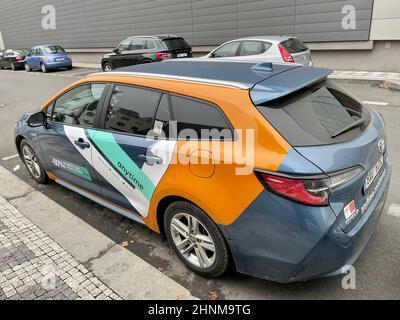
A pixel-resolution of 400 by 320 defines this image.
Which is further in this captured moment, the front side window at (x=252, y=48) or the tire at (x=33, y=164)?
the front side window at (x=252, y=48)

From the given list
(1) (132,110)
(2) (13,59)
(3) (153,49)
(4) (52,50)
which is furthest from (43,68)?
(1) (132,110)

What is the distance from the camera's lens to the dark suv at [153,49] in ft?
42.8

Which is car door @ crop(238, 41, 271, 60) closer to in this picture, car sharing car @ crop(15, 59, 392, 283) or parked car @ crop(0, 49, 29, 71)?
car sharing car @ crop(15, 59, 392, 283)

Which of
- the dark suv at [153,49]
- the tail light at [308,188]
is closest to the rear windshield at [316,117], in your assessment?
the tail light at [308,188]

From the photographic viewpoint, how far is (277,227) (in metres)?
2.23

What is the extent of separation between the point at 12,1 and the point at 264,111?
113 ft

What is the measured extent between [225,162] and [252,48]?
8.01 m

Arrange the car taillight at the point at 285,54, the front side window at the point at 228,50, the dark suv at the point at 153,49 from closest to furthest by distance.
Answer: the car taillight at the point at 285,54, the front side window at the point at 228,50, the dark suv at the point at 153,49

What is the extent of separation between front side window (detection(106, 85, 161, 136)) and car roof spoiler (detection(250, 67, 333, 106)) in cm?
91

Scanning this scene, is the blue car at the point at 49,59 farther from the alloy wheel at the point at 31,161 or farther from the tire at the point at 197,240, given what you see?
the tire at the point at 197,240

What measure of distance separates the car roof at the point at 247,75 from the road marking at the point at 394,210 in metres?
1.64

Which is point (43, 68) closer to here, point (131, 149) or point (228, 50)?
point (228, 50)

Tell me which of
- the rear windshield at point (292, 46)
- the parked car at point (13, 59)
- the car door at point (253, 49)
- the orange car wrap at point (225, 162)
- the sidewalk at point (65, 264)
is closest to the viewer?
the orange car wrap at point (225, 162)

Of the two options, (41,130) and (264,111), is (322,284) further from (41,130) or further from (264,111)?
(41,130)
